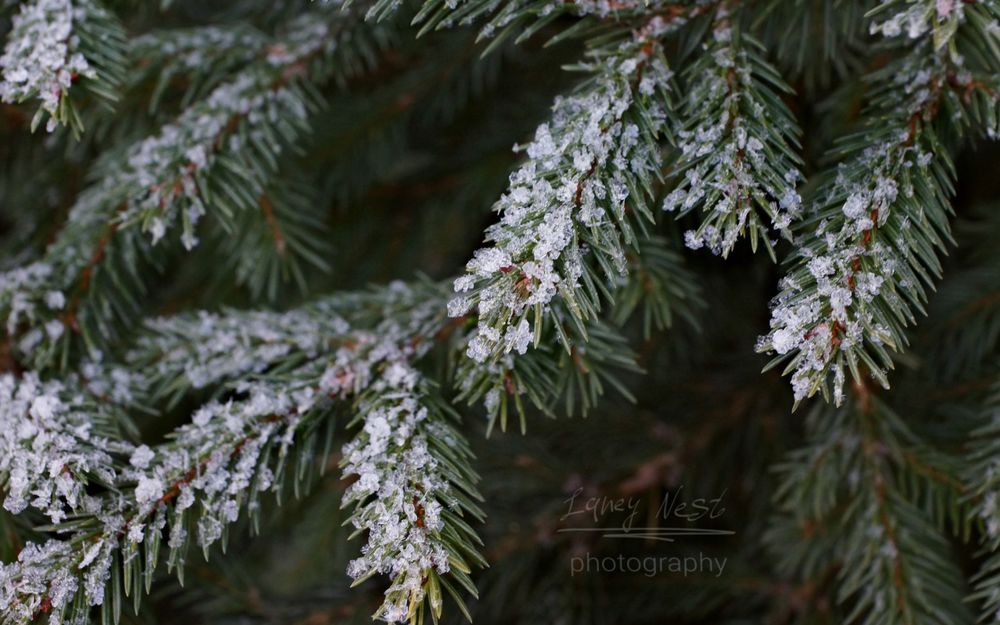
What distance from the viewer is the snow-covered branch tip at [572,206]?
595mm

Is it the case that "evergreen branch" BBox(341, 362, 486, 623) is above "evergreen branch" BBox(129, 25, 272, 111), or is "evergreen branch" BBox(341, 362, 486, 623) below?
below

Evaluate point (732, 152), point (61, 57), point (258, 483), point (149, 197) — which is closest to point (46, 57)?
point (61, 57)

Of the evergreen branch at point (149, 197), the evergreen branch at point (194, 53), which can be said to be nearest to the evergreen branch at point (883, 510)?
the evergreen branch at point (149, 197)

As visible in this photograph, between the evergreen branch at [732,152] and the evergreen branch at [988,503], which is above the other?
the evergreen branch at [732,152]

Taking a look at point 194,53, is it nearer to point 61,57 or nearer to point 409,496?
point 61,57

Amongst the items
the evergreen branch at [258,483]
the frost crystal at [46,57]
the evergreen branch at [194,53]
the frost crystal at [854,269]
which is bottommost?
the evergreen branch at [258,483]

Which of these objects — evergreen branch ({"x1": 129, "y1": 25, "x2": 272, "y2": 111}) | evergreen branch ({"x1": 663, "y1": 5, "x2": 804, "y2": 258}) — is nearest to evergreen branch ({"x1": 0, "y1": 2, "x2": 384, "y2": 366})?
evergreen branch ({"x1": 129, "y1": 25, "x2": 272, "y2": 111})

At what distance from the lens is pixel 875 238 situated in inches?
24.7

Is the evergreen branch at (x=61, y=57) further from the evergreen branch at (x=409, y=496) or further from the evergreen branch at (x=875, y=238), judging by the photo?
the evergreen branch at (x=875, y=238)

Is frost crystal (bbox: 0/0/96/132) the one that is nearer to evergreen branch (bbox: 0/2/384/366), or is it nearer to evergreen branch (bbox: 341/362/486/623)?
evergreen branch (bbox: 0/2/384/366)

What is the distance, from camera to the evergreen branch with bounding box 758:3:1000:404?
0.58 metres

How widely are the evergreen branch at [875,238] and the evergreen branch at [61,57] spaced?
654 millimetres

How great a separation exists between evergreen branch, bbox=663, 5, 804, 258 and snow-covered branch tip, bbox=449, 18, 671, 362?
0.03 m

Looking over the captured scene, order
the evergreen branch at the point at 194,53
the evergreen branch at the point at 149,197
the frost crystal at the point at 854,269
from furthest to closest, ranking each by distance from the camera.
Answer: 1. the evergreen branch at the point at 194,53
2. the evergreen branch at the point at 149,197
3. the frost crystal at the point at 854,269
